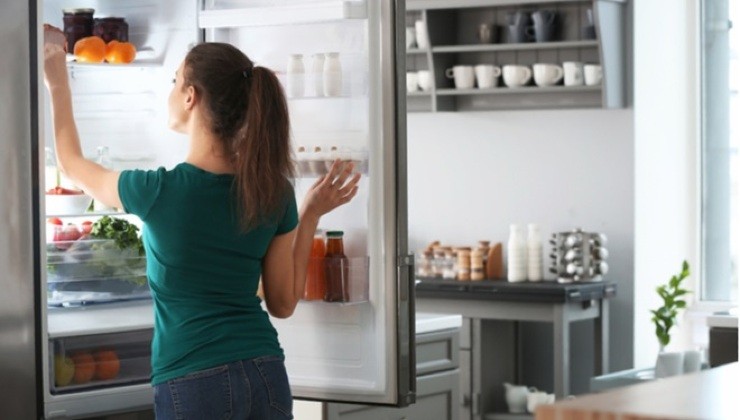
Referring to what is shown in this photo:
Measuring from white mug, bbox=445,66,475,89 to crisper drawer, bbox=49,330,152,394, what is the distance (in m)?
3.04

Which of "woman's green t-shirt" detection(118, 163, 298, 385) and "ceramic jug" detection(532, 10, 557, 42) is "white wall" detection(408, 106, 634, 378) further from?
"woman's green t-shirt" detection(118, 163, 298, 385)

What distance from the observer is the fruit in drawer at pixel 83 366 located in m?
3.20

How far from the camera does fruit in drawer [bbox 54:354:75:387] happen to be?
3.14m

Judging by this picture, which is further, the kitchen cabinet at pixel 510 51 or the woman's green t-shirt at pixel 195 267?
the kitchen cabinet at pixel 510 51

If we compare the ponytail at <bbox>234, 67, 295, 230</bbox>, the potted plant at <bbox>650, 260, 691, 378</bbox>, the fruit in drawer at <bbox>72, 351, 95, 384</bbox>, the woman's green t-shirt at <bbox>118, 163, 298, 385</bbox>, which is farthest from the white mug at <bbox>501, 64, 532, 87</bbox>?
the woman's green t-shirt at <bbox>118, 163, 298, 385</bbox>

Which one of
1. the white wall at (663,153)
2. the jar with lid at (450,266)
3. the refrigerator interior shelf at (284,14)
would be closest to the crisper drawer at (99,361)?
the refrigerator interior shelf at (284,14)

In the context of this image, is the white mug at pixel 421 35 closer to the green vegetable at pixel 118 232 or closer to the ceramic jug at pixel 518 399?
the ceramic jug at pixel 518 399

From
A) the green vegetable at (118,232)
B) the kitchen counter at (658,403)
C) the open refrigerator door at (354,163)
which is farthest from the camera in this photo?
the green vegetable at (118,232)

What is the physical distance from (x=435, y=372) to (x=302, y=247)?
1086 millimetres

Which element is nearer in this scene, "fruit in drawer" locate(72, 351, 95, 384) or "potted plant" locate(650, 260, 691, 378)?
"fruit in drawer" locate(72, 351, 95, 384)

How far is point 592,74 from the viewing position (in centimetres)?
580

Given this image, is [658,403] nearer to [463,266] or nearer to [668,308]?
[668,308]

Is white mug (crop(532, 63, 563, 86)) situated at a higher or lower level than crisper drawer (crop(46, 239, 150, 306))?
higher

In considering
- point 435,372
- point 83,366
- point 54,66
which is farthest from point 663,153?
point 54,66
